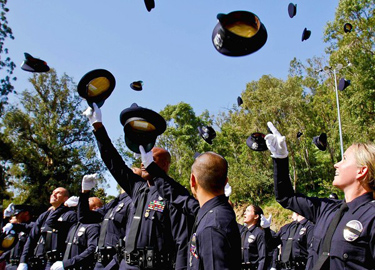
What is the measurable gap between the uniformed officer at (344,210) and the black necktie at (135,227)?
1.73 m

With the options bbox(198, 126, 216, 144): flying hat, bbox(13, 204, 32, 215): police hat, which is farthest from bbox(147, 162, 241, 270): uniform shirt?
bbox(13, 204, 32, 215): police hat

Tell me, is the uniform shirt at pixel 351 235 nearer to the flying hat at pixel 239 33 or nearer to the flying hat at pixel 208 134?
the flying hat at pixel 239 33

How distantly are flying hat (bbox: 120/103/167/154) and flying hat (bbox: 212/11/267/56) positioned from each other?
107cm

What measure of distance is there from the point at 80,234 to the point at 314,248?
5304mm

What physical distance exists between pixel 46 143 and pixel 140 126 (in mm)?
30585

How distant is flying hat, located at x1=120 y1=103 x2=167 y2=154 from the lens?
13.5 ft

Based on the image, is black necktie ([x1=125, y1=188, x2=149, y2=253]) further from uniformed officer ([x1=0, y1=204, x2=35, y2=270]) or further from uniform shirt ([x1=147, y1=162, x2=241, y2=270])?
uniformed officer ([x1=0, y1=204, x2=35, y2=270])

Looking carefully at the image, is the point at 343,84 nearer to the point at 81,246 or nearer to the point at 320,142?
the point at 320,142

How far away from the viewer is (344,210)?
297 centimetres

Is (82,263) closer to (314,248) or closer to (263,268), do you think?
(263,268)

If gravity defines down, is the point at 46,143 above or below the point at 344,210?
above

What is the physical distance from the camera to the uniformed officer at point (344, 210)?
2719 millimetres

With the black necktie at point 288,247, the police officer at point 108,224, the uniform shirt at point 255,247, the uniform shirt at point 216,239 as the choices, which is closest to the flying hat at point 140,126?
the uniform shirt at point 216,239

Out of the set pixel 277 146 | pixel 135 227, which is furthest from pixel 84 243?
pixel 277 146
